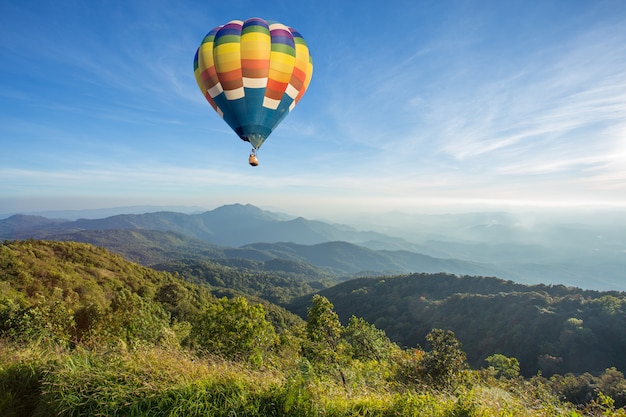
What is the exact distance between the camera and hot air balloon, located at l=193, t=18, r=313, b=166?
484 inches

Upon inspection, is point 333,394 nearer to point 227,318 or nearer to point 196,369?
point 196,369

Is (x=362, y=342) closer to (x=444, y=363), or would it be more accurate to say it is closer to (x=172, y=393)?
(x=444, y=363)

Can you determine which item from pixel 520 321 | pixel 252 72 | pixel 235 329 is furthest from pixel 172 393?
pixel 520 321

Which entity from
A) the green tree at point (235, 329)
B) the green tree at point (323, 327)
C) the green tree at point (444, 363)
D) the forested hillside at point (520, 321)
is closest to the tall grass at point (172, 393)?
the green tree at point (444, 363)

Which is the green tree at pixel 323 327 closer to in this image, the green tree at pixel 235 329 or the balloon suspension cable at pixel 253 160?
the green tree at pixel 235 329

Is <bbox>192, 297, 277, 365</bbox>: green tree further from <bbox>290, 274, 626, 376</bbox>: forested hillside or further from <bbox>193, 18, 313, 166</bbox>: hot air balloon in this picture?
<bbox>290, 274, 626, 376</bbox>: forested hillside

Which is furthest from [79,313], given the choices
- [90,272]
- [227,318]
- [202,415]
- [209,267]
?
[209,267]

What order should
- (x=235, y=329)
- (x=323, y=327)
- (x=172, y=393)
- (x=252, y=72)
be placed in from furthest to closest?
(x=323, y=327) → (x=235, y=329) → (x=252, y=72) → (x=172, y=393)

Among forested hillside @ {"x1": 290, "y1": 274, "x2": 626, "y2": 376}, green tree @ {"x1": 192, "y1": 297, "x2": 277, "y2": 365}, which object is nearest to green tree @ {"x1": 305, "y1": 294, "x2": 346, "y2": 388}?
green tree @ {"x1": 192, "y1": 297, "x2": 277, "y2": 365}

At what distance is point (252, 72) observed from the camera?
1227cm

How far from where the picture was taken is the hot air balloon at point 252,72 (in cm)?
1228

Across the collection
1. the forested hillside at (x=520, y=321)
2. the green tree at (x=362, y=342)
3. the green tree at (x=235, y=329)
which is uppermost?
the green tree at (x=235, y=329)

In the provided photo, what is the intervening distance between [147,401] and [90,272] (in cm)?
6229

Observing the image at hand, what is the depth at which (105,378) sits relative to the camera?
3783 mm
